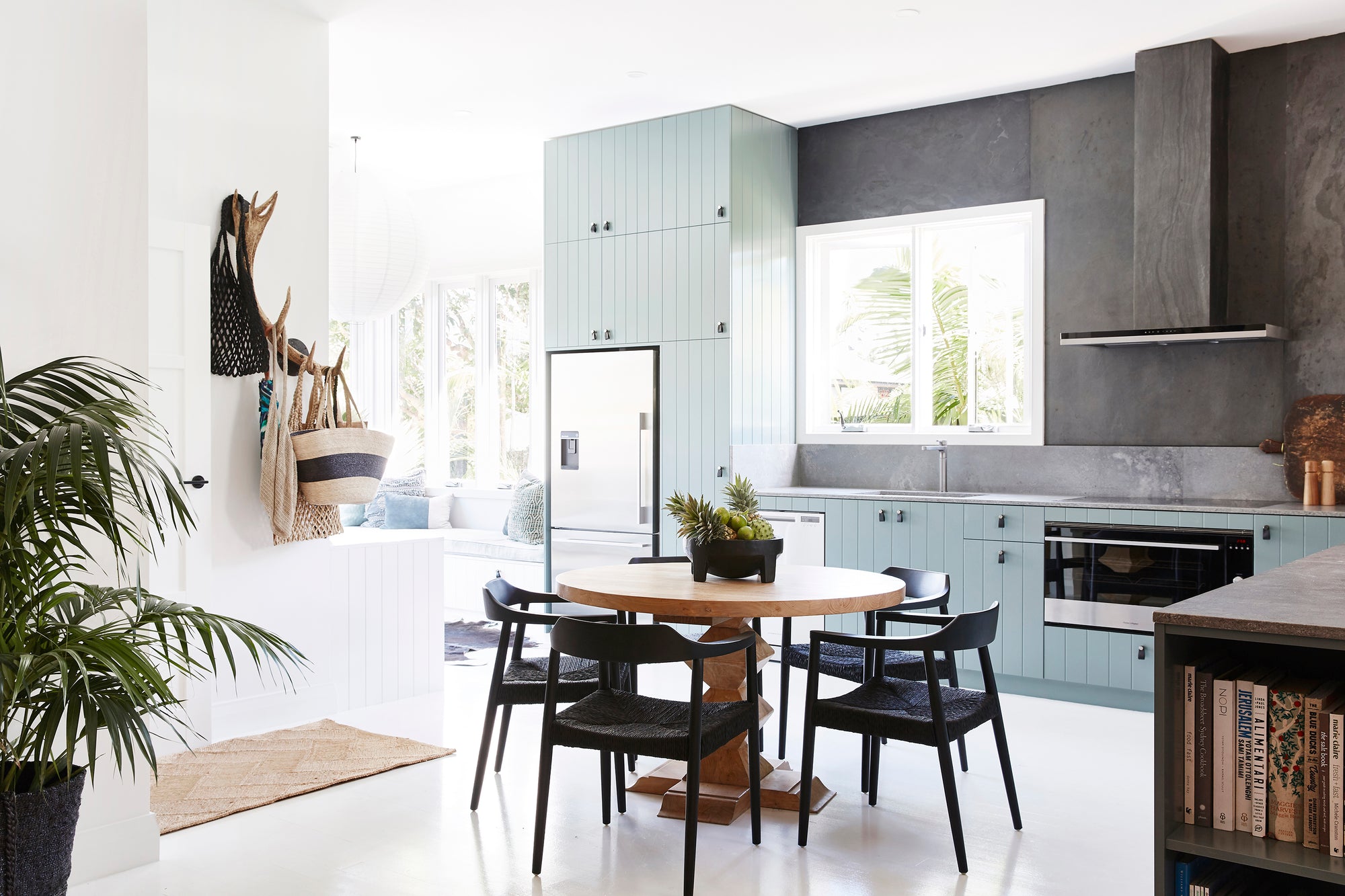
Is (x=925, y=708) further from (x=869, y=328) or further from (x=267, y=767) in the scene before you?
(x=869, y=328)

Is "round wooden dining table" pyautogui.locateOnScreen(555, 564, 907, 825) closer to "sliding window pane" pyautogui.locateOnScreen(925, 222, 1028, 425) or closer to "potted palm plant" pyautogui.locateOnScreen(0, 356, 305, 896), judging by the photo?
"potted palm plant" pyautogui.locateOnScreen(0, 356, 305, 896)

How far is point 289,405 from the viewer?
4609 mm

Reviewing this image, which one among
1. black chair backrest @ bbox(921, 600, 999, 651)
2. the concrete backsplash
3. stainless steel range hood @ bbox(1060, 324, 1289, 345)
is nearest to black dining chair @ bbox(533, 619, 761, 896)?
black chair backrest @ bbox(921, 600, 999, 651)

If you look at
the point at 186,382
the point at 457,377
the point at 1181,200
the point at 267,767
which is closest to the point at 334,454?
the point at 186,382

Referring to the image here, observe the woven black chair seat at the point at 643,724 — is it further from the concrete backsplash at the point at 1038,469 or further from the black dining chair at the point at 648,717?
the concrete backsplash at the point at 1038,469

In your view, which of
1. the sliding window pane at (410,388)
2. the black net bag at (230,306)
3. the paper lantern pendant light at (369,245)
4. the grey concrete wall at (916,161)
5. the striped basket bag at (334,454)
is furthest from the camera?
the sliding window pane at (410,388)

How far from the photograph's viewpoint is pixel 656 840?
10.9 feet

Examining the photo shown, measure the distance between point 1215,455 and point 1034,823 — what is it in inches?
101

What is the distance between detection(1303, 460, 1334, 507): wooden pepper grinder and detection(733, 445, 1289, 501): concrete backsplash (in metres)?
0.26

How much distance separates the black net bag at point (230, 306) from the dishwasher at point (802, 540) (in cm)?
259

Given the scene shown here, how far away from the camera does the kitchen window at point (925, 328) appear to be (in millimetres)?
5883

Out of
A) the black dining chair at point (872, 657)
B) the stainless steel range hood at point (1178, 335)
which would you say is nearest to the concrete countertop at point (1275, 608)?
the black dining chair at point (872, 657)

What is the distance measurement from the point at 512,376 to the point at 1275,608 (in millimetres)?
6601

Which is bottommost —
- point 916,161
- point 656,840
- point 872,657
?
point 656,840
